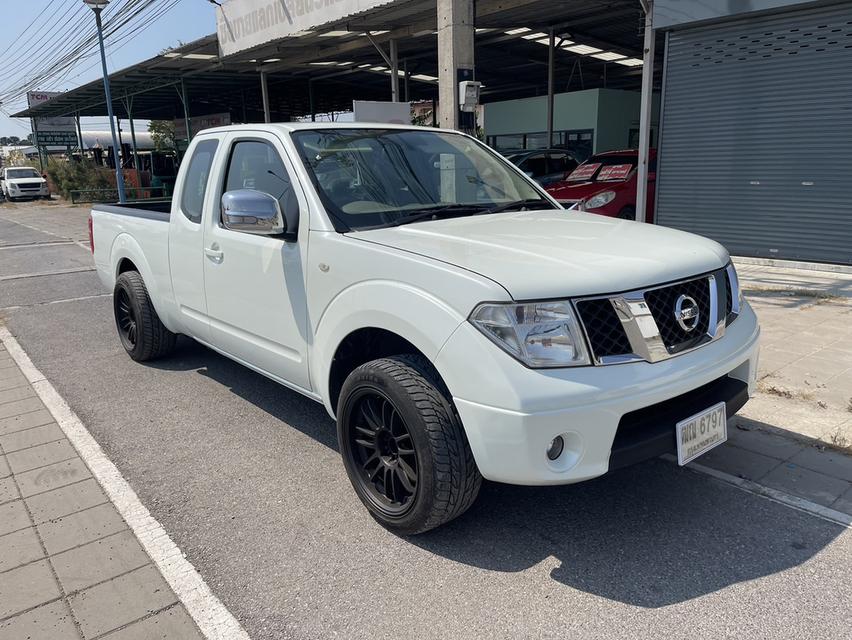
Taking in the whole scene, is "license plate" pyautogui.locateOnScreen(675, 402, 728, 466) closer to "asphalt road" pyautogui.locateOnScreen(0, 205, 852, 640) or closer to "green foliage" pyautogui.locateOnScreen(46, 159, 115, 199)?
"asphalt road" pyautogui.locateOnScreen(0, 205, 852, 640)

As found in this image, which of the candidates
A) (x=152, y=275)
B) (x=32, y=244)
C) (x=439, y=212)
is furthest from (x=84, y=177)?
(x=439, y=212)

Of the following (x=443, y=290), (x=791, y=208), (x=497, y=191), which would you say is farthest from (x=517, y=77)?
(x=443, y=290)

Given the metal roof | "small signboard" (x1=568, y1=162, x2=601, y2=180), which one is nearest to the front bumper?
"small signboard" (x1=568, y1=162, x2=601, y2=180)

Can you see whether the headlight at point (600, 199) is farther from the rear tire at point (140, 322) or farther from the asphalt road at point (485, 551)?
the asphalt road at point (485, 551)

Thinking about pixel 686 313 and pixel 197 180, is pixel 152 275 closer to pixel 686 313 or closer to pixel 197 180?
pixel 197 180

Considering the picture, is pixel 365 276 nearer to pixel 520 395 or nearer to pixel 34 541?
pixel 520 395

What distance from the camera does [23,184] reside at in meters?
34.0

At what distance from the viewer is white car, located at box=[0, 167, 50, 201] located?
33.9 m

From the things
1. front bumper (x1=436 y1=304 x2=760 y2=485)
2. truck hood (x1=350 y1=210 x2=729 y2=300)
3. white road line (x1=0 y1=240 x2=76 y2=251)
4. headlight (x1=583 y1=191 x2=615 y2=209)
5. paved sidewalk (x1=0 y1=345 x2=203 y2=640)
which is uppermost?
truck hood (x1=350 y1=210 x2=729 y2=300)

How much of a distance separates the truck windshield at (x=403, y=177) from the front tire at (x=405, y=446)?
886 mm

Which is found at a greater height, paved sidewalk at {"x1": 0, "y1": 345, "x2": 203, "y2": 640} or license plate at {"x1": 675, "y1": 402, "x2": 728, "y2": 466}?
license plate at {"x1": 675, "y1": 402, "x2": 728, "y2": 466}

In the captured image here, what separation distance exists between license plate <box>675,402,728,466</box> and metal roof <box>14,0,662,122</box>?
1138 centimetres

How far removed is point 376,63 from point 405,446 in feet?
64.8

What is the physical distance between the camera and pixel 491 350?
7.89ft
